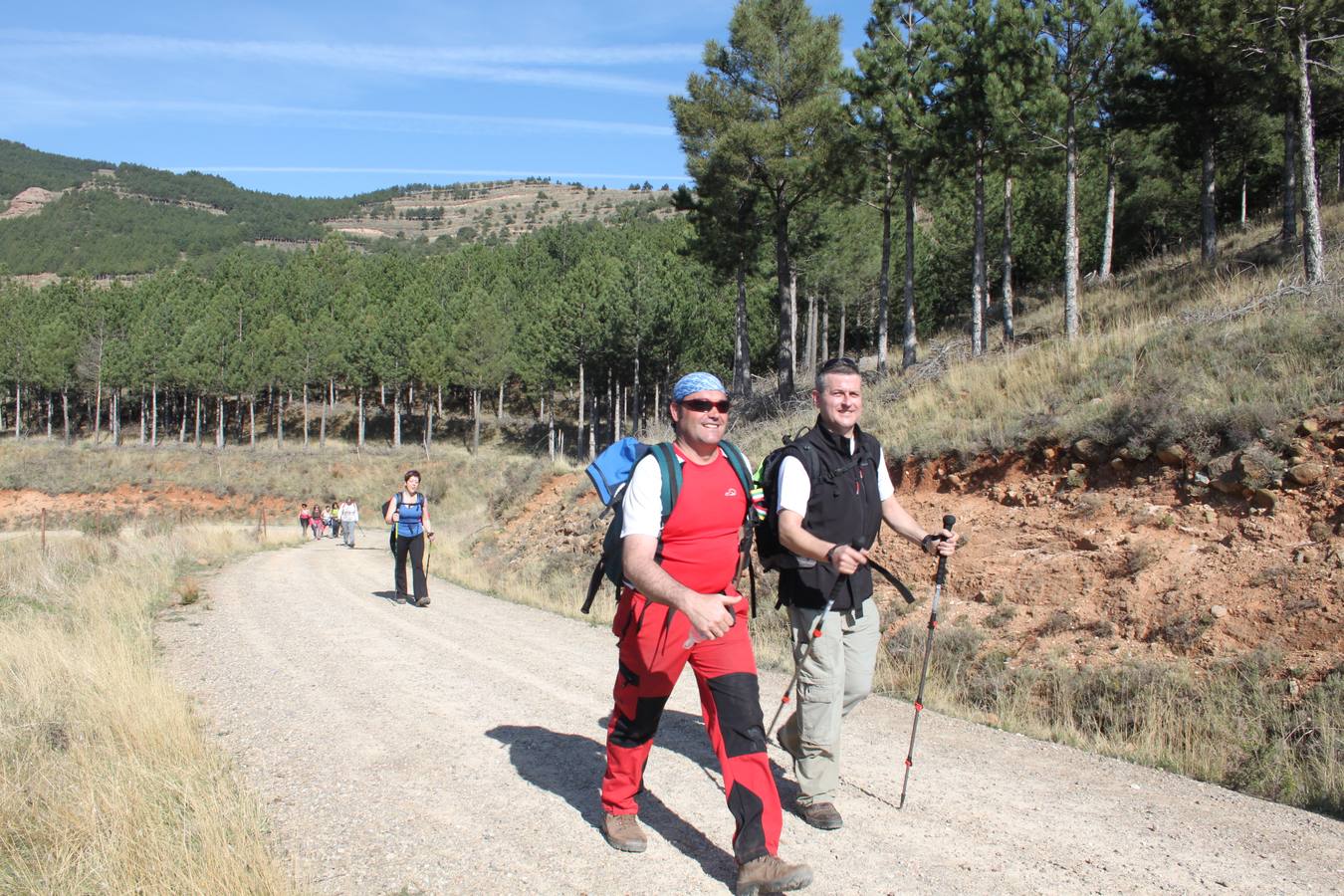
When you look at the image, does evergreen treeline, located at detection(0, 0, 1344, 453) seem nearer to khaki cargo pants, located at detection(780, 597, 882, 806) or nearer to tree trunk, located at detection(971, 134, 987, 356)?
tree trunk, located at detection(971, 134, 987, 356)

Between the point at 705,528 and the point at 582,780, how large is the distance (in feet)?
6.23

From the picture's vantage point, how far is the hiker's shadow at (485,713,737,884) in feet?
12.8

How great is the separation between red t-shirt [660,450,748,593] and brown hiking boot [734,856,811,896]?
1097 mm

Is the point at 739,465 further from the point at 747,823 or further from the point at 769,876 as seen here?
the point at 769,876

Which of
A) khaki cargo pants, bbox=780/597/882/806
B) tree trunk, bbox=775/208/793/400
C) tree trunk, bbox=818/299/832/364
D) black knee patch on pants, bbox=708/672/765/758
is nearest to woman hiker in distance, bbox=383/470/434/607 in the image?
khaki cargo pants, bbox=780/597/882/806

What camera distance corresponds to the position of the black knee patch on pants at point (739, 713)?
3.62 m

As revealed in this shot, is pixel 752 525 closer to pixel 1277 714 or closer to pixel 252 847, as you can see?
pixel 252 847

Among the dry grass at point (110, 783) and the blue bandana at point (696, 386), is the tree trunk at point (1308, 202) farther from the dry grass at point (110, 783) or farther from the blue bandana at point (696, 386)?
the dry grass at point (110, 783)

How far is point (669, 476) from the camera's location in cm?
370

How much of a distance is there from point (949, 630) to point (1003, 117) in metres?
14.2

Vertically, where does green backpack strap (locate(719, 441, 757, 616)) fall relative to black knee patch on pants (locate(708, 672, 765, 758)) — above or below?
above

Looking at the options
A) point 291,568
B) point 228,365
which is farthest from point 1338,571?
point 228,365

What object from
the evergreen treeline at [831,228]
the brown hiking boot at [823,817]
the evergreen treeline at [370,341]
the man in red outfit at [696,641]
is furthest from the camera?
the evergreen treeline at [370,341]

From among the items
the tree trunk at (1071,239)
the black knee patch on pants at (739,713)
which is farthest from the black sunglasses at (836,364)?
the tree trunk at (1071,239)
